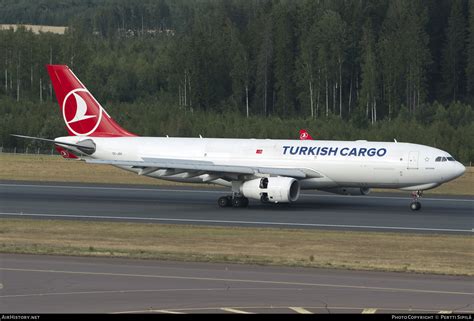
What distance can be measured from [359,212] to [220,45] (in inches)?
2979

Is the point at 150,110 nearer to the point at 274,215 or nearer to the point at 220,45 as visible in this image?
the point at 220,45

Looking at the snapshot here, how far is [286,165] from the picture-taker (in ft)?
147

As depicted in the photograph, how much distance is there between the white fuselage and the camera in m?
42.8

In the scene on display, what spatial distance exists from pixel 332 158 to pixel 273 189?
10.9 feet

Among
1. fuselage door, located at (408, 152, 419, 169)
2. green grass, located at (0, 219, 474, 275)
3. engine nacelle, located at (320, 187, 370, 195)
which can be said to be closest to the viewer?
green grass, located at (0, 219, 474, 275)

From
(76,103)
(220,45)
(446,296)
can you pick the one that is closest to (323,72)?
(220,45)

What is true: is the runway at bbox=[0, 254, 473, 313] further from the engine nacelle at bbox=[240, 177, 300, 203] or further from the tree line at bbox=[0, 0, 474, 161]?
the tree line at bbox=[0, 0, 474, 161]

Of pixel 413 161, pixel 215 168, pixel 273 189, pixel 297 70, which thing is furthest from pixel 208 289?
pixel 297 70

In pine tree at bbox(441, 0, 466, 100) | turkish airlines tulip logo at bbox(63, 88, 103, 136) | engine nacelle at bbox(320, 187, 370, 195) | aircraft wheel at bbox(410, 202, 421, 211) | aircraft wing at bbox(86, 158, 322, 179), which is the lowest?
aircraft wheel at bbox(410, 202, 421, 211)

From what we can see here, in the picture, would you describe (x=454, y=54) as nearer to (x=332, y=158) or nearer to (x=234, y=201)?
(x=332, y=158)

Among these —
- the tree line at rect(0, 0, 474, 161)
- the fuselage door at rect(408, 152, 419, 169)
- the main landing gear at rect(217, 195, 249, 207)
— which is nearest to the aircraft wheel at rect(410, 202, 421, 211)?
the fuselage door at rect(408, 152, 419, 169)

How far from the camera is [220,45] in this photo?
11575 centimetres

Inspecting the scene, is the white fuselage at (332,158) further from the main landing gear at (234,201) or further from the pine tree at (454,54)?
the pine tree at (454,54)

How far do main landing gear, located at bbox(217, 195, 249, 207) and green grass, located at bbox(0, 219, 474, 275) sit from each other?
8.05 m
